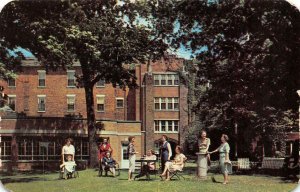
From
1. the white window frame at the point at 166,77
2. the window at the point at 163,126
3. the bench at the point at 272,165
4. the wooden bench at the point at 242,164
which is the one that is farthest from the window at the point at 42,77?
the bench at the point at 272,165

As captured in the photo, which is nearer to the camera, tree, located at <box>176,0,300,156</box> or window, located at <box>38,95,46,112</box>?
tree, located at <box>176,0,300,156</box>

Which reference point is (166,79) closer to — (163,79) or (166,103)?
(163,79)

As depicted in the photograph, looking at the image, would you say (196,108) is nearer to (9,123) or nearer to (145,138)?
(145,138)

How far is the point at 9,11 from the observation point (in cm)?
1911

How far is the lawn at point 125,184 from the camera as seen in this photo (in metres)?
18.4

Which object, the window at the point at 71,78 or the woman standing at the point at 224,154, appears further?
the window at the point at 71,78

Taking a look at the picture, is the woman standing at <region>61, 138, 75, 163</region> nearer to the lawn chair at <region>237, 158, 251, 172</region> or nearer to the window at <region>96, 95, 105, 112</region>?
the window at <region>96, 95, 105, 112</region>

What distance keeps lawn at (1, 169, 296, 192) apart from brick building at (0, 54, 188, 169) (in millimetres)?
429

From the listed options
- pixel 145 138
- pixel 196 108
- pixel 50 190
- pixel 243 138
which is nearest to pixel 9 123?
pixel 50 190

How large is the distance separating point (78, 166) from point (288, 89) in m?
5.47

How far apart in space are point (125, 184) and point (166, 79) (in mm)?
2750

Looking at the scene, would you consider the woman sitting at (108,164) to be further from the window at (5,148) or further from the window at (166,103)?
the window at (5,148)

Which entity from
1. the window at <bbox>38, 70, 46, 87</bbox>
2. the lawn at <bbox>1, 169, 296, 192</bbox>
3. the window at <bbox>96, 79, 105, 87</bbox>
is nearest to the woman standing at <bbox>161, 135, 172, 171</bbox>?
the lawn at <bbox>1, 169, 296, 192</bbox>

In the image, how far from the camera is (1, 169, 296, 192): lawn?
18375 millimetres
